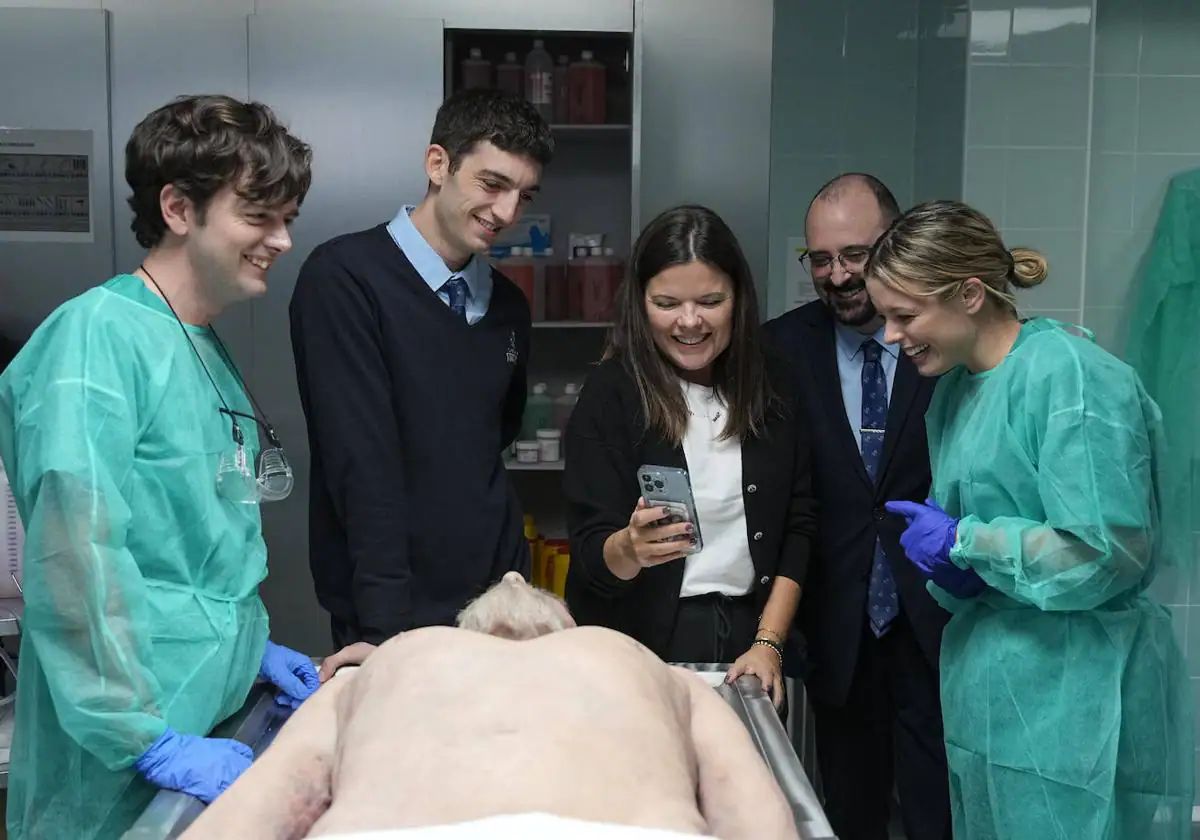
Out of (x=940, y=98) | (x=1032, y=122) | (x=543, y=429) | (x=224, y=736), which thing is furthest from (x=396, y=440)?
(x=940, y=98)

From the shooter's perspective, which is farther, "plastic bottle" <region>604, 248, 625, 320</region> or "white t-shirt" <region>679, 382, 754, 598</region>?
"plastic bottle" <region>604, 248, 625, 320</region>

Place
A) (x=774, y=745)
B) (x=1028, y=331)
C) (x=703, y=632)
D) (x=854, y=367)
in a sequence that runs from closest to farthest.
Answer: (x=774, y=745) → (x=1028, y=331) → (x=703, y=632) → (x=854, y=367)

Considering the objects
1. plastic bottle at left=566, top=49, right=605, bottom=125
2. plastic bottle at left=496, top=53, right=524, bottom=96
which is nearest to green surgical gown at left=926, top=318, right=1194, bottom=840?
plastic bottle at left=566, top=49, right=605, bottom=125

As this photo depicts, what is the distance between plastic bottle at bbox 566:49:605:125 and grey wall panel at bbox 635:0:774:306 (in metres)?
0.15

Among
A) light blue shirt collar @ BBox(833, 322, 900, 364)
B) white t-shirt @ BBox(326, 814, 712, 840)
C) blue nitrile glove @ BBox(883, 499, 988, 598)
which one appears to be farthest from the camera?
light blue shirt collar @ BBox(833, 322, 900, 364)

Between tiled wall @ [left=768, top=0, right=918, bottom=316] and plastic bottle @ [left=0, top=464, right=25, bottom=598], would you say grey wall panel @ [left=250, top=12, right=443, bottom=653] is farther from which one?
tiled wall @ [left=768, top=0, right=918, bottom=316]

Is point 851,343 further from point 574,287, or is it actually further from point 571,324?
point 574,287

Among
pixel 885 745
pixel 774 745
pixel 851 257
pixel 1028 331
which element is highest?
pixel 851 257

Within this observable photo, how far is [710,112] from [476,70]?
2.12 feet

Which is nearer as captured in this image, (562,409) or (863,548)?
(863,548)

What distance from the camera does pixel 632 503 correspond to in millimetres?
2057

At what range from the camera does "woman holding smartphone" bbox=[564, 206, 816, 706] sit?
2.01m

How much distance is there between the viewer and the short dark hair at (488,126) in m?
1.99

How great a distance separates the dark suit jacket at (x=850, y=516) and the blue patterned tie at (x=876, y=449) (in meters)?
0.02
